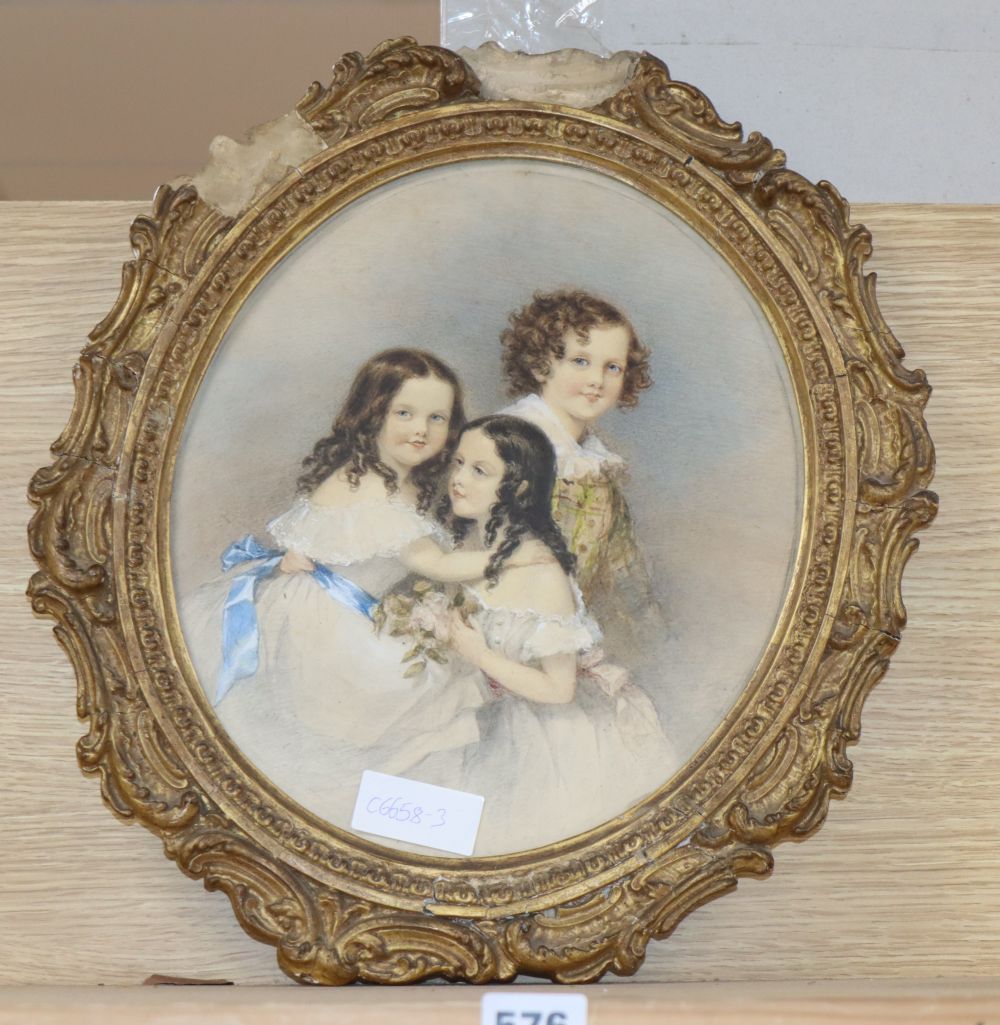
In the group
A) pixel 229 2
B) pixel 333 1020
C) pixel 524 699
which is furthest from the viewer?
pixel 229 2

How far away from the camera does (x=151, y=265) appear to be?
1150 millimetres

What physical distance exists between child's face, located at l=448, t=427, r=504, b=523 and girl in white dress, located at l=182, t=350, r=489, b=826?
0.05 ft

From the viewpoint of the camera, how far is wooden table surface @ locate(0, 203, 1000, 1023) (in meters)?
1.15

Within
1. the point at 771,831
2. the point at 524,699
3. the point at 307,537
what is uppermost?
the point at 307,537

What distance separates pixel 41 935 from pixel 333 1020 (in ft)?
1.21

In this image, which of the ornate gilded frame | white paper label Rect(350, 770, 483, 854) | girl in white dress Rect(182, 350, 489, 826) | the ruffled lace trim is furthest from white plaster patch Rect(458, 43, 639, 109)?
white paper label Rect(350, 770, 483, 854)

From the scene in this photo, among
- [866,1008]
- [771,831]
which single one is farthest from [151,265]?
[866,1008]

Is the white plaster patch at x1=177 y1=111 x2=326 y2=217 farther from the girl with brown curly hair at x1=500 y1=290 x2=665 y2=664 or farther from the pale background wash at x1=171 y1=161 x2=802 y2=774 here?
the girl with brown curly hair at x1=500 y1=290 x2=665 y2=664

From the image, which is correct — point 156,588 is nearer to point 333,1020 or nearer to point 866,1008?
point 333,1020

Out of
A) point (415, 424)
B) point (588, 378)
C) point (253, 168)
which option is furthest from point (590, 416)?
point (253, 168)

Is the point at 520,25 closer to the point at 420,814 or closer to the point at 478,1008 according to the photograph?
the point at 420,814

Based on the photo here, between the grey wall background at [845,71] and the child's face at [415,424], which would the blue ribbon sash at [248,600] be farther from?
the grey wall background at [845,71]

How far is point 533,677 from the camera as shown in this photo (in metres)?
1.08

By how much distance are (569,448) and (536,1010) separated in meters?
0.47
